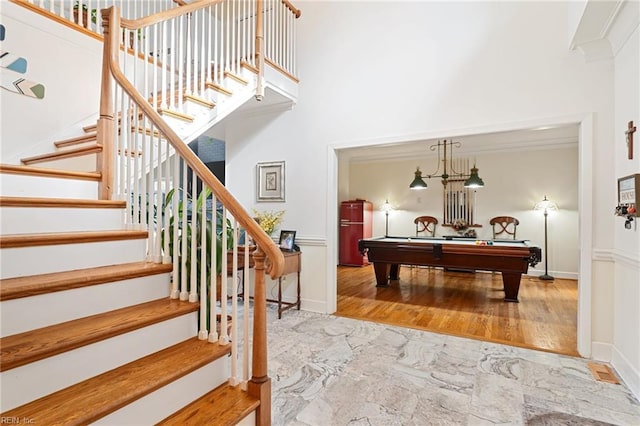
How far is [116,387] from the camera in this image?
1259mm

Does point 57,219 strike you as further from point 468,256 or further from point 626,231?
point 468,256

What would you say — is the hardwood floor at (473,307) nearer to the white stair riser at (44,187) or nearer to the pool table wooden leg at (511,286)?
the pool table wooden leg at (511,286)

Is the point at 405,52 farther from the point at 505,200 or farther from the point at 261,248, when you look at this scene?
the point at 505,200

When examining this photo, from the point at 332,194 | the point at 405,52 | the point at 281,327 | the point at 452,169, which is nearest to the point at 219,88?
the point at 332,194

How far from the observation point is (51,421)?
1.05 meters

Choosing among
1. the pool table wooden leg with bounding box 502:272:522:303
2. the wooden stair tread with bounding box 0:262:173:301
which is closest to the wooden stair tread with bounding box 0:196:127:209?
the wooden stair tread with bounding box 0:262:173:301

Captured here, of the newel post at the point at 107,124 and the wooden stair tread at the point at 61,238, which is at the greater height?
the newel post at the point at 107,124

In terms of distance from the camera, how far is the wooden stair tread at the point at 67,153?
7.22 ft

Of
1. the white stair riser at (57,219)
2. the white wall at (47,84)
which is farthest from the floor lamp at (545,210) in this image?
the white wall at (47,84)

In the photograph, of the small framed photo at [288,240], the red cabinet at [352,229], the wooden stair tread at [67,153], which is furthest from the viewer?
the red cabinet at [352,229]

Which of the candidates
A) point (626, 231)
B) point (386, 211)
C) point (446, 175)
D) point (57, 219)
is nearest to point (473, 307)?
point (626, 231)

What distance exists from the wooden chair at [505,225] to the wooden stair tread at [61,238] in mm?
6541

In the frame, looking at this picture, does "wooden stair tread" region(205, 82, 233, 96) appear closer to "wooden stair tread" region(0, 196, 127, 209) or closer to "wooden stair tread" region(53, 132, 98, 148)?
"wooden stair tread" region(53, 132, 98, 148)

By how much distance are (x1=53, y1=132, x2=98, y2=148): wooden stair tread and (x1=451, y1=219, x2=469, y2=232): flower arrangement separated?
650 cm
